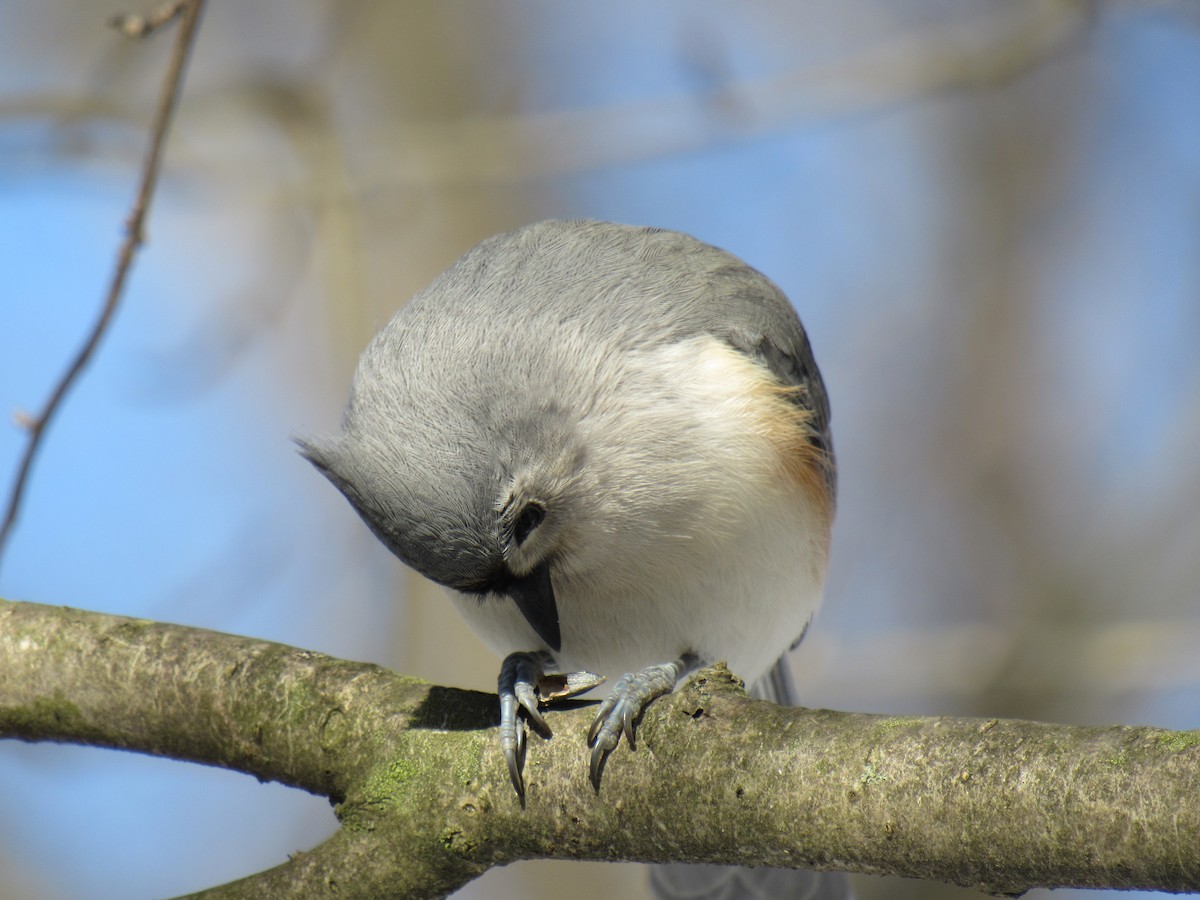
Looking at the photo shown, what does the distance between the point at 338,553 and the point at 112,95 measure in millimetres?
2096

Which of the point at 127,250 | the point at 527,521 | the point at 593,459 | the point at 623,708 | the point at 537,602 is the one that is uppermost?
the point at 127,250

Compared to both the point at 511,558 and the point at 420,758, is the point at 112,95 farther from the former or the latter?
the point at 420,758

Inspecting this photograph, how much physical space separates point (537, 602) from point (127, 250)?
1.29m

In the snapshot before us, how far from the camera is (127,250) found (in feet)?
8.87

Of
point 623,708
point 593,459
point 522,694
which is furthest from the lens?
point 593,459

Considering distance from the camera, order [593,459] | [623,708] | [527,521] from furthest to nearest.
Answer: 1. [593,459]
2. [527,521]
3. [623,708]

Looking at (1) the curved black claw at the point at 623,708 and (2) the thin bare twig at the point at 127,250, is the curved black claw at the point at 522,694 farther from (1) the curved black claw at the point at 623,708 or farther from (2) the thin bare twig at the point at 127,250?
(2) the thin bare twig at the point at 127,250

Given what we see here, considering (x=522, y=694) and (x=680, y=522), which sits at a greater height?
(x=680, y=522)

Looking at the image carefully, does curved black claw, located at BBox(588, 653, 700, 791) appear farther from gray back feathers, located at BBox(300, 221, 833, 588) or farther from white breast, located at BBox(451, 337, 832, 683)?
gray back feathers, located at BBox(300, 221, 833, 588)

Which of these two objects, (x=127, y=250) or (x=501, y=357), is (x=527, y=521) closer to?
(x=501, y=357)

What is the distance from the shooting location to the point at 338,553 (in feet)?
16.8

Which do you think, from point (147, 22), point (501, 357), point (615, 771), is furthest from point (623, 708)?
point (147, 22)

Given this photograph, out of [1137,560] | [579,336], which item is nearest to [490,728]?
[579,336]

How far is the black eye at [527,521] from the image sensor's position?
2.41 meters
